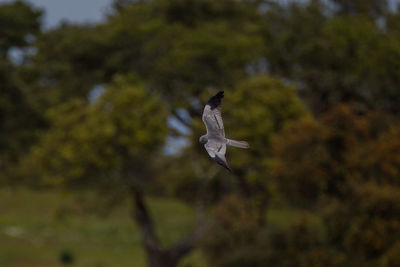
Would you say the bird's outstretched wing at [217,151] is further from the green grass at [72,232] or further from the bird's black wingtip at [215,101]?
the green grass at [72,232]

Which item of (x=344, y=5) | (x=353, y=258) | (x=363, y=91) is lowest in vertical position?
(x=353, y=258)

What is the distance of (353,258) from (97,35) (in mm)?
13625

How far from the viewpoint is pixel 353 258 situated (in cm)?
2044

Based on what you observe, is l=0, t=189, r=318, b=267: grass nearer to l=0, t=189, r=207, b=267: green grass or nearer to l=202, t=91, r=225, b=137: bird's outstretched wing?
l=0, t=189, r=207, b=267: green grass

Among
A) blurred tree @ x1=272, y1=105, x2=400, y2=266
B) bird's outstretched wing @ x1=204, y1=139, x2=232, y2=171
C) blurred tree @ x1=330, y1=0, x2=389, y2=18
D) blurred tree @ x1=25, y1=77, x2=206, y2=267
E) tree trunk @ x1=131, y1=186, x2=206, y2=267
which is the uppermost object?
blurred tree @ x1=330, y1=0, x2=389, y2=18

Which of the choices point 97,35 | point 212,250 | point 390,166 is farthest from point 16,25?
point 390,166

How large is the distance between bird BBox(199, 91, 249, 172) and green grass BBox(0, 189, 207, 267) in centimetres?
1832

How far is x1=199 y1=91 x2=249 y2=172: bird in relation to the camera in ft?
29.0

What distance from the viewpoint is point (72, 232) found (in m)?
39.0

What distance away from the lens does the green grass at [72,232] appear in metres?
32.4

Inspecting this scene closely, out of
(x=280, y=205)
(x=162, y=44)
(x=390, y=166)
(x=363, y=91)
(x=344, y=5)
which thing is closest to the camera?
(x=390, y=166)

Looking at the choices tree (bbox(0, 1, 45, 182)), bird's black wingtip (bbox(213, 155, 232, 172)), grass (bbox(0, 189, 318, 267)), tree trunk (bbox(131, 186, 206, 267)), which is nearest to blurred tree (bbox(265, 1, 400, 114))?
grass (bbox(0, 189, 318, 267))

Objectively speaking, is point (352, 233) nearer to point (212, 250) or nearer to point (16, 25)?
point (212, 250)

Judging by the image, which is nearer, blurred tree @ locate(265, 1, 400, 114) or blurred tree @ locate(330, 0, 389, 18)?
blurred tree @ locate(265, 1, 400, 114)
